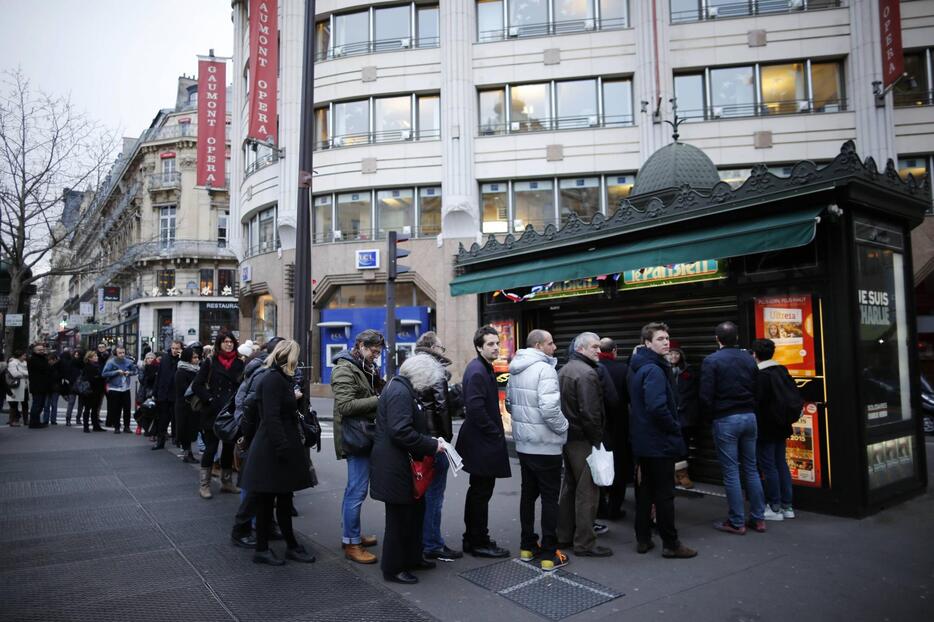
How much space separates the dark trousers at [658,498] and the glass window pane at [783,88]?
19.1 meters

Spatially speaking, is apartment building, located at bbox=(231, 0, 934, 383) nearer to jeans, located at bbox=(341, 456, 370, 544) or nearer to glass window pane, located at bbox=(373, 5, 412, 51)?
glass window pane, located at bbox=(373, 5, 412, 51)

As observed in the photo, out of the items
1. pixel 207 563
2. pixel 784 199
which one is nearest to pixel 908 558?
pixel 784 199

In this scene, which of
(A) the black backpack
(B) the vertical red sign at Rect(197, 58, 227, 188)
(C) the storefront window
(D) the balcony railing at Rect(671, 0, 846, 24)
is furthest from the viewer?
(B) the vertical red sign at Rect(197, 58, 227, 188)

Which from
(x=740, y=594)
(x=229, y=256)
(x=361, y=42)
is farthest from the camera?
(x=229, y=256)

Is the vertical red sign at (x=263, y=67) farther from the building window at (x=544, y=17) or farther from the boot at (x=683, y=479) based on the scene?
the boot at (x=683, y=479)

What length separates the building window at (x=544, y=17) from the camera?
21.4 metres

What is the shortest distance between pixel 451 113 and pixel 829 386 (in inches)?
682

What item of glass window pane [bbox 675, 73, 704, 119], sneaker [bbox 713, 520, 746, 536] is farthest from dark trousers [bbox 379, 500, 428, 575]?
glass window pane [bbox 675, 73, 704, 119]

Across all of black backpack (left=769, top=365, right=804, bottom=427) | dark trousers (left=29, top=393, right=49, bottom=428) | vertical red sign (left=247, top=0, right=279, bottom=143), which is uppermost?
vertical red sign (left=247, top=0, right=279, bottom=143)

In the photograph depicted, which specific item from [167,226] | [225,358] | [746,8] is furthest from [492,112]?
[167,226]

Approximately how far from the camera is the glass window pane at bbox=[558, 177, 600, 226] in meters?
21.0

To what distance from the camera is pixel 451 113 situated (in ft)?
70.1

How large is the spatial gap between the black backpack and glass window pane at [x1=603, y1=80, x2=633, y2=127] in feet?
54.4

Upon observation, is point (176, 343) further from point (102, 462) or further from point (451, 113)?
point (451, 113)
